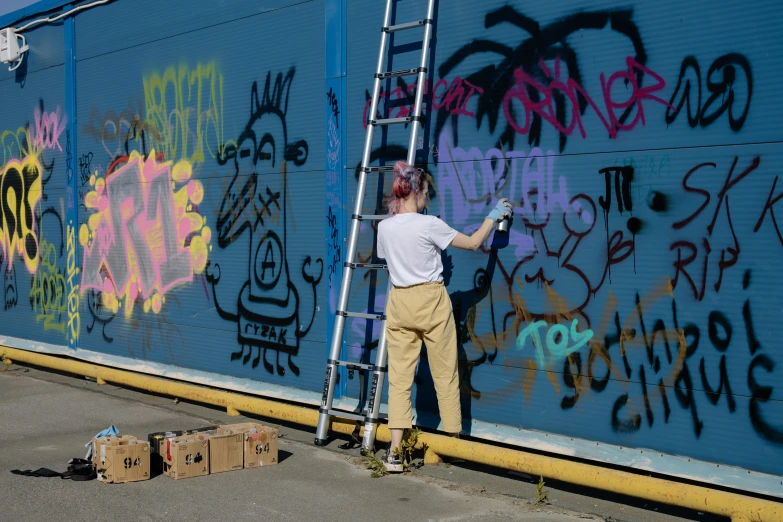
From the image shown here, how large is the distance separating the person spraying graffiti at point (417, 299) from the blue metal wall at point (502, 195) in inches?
18.7

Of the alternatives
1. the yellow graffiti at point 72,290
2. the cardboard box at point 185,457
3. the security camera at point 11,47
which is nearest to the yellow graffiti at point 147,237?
the yellow graffiti at point 72,290

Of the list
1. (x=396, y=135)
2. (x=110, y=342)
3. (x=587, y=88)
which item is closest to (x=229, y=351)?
(x=110, y=342)

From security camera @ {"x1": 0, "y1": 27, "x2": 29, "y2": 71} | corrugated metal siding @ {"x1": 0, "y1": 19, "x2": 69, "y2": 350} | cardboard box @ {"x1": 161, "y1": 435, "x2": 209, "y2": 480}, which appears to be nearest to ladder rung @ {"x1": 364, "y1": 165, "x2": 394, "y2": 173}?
cardboard box @ {"x1": 161, "y1": 435, "x2": 209, "y2": 480}

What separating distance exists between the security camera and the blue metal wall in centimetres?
203

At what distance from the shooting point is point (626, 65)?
229 inches

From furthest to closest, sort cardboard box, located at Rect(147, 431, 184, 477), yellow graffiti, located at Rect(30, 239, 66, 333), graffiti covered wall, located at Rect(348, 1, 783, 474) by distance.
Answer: yellow graffiti, located at Rect(30, 239, 66, 333) → cardboard box, located at Rect(147, 431, 184, 477) → graffiti covered wall, located at Rect(348, 1, 783, 474)

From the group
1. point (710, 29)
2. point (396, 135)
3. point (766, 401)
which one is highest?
point (710, 29)

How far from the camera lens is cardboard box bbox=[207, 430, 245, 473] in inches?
246

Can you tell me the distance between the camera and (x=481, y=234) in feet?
19.9

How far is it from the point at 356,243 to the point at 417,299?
114cm

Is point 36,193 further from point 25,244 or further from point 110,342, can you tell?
point 110,342

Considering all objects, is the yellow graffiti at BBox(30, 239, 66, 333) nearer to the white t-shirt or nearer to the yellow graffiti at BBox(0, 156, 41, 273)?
the yellow graffiti at BBox(0, 156, 41, 273)

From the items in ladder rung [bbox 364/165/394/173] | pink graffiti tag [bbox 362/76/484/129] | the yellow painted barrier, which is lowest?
the yellow painted barrier

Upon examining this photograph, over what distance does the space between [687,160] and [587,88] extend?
890 mm
